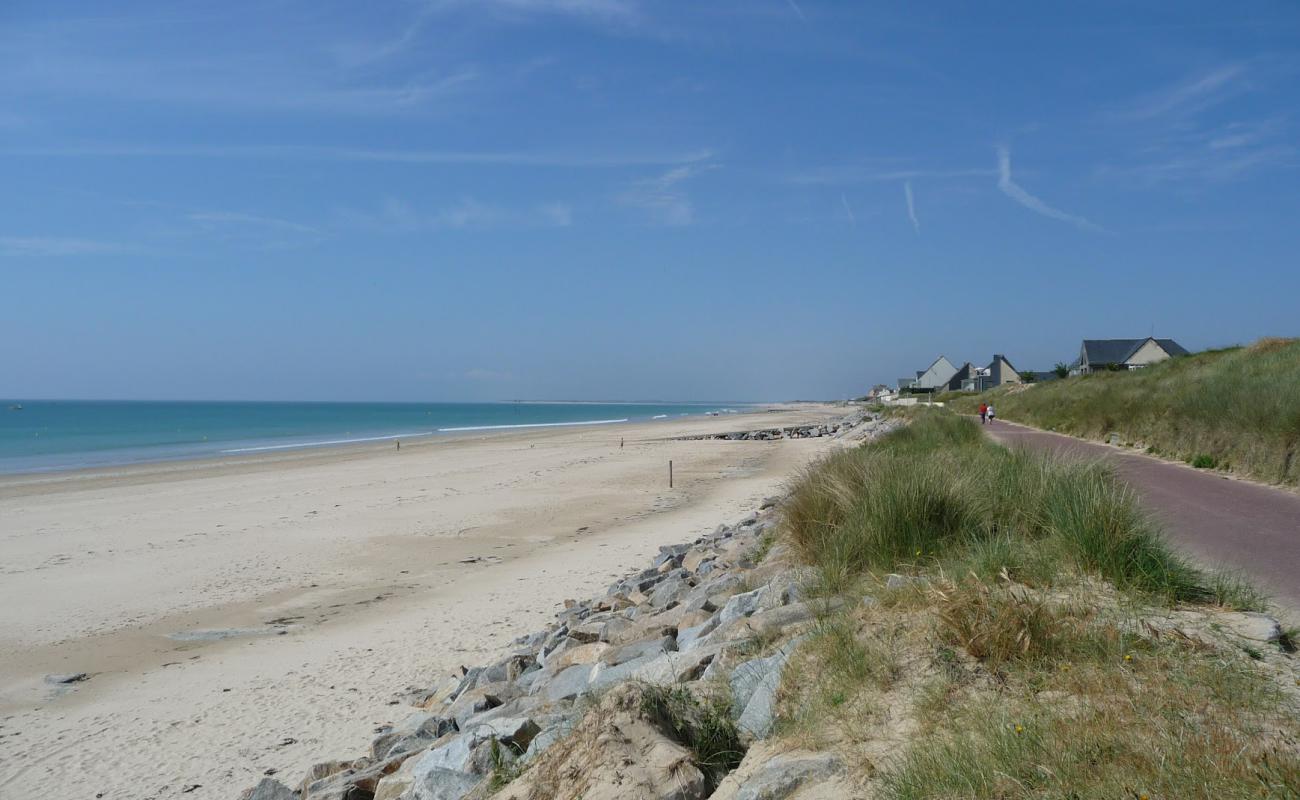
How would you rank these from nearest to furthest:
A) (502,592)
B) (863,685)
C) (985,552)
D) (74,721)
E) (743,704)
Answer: (863,685) < (743,704) < (985,552) < (74,721) < (502,592)

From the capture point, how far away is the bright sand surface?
6777 millimetres

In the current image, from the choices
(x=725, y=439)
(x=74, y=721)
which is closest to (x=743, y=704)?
(x=74, y=721)

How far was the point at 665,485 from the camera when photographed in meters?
23.5

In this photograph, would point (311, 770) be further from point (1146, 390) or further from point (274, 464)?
point (274, 464)

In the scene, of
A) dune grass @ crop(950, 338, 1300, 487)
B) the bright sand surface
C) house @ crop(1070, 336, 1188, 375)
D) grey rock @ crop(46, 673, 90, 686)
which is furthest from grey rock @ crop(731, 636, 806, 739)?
house @ crop(1070, 336, 1188, 375)

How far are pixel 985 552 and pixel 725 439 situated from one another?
40865 mm

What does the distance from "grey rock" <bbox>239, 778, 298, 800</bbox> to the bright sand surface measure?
68cm

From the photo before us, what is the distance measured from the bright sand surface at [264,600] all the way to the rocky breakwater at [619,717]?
100cm

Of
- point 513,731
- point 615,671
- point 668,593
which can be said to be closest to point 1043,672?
point 513,731

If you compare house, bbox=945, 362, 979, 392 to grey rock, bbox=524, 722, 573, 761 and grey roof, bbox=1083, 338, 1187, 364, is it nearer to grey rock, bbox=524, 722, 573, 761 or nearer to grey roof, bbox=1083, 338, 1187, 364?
grey roof, bbox=1083, 338, 1187, 364

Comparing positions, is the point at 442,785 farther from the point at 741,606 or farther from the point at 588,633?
the point at 588,633

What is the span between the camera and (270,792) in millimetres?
5316

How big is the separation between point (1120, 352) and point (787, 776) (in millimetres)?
76431

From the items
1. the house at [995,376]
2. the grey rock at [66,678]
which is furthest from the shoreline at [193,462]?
the house at [995,376]
